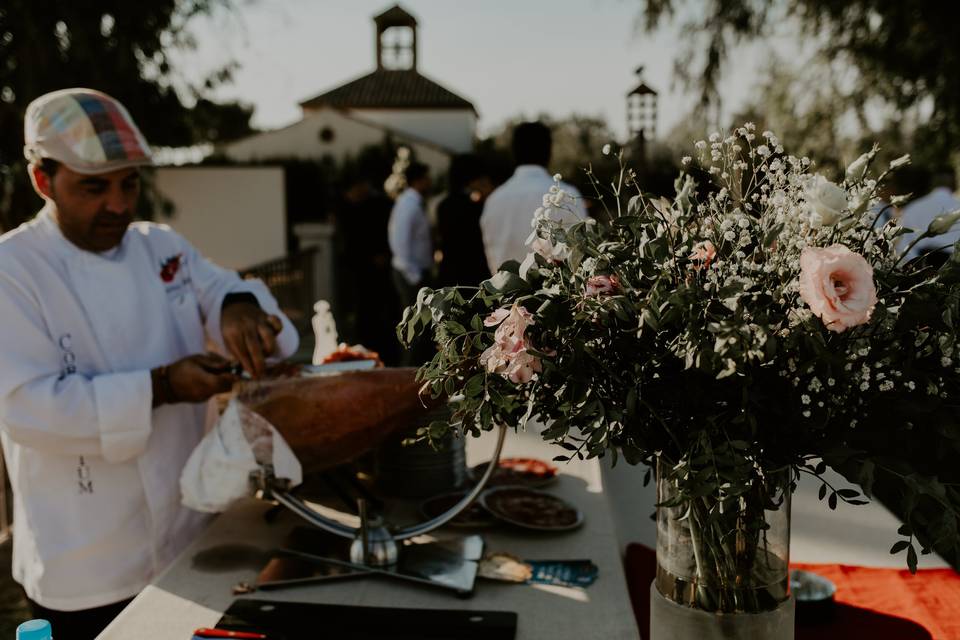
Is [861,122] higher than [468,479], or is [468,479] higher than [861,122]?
[861,122]

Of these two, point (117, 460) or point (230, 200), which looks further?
point (230, 200)

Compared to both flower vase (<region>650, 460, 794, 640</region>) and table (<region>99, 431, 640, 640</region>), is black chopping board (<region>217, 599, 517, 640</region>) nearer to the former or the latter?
table (<region>99, 431, 640, 640</region>)

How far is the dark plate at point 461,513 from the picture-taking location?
1.90 metres

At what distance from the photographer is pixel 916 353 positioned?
3.47 feet

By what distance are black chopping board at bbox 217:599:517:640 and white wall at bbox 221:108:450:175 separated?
26.8 metres

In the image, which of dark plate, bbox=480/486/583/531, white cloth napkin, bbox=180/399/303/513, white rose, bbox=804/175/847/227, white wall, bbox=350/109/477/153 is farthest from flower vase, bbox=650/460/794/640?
white wall, bbox=350/109/477/153

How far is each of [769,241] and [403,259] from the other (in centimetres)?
675

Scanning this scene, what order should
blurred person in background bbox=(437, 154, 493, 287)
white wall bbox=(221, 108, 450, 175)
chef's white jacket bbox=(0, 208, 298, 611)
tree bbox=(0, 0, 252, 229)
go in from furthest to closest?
white wall bbox=(221, 108, 450, 175) < tree bbox=(0, 0, 252, 229) < blurred person in background bbox=(437, 154, 493, 287) < chef's white jacket bbox=(0, 208, 298, 611)

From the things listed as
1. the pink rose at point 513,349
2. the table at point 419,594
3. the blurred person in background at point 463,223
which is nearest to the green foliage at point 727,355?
the pink rose at point 513,349

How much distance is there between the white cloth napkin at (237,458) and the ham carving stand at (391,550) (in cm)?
3

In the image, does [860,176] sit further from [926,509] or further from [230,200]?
[230,200]

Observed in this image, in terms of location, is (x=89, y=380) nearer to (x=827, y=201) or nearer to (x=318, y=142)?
(x=827, y=201)

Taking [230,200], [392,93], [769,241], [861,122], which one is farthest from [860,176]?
[392,93]

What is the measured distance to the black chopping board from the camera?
141 cm
